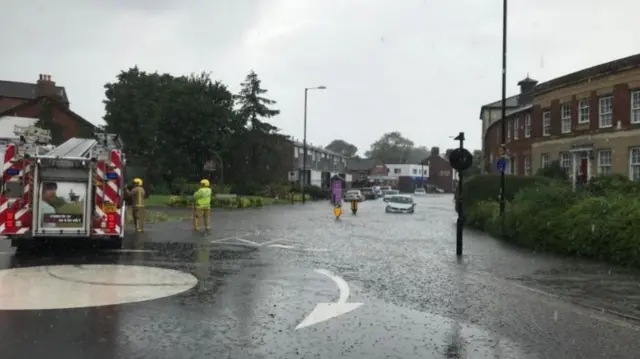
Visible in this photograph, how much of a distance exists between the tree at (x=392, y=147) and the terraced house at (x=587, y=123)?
126m

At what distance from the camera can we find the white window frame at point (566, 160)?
37.6m

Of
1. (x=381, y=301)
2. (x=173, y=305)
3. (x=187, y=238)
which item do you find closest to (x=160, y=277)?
(x=173, y=305)

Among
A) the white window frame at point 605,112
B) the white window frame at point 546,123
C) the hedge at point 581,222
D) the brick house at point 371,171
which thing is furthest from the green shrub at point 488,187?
the brick house at point 371,171

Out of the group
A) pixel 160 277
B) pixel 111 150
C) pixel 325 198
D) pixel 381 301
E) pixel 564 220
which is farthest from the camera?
pixel 325 198

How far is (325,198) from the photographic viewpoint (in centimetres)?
7112

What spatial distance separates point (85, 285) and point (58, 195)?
4123 mm

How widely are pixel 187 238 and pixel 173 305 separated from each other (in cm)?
972

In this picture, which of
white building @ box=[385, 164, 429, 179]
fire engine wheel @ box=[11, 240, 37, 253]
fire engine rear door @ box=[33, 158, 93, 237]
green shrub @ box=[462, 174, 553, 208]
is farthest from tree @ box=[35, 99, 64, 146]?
white building @ box=[385, 164, 429, 179]

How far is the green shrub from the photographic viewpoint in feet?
90.9

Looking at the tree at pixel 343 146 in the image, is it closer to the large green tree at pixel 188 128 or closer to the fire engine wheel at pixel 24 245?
the large green tree at pixel 188 128

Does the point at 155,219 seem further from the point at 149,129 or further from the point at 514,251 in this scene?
the point at 149,129

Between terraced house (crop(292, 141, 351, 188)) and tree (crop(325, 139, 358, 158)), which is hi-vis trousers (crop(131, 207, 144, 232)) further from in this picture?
tree (crop(325, 139, 358, 158))

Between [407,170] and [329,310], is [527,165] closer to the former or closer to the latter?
[329,310]

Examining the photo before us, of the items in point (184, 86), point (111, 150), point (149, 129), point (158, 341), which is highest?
point (184, 86)
